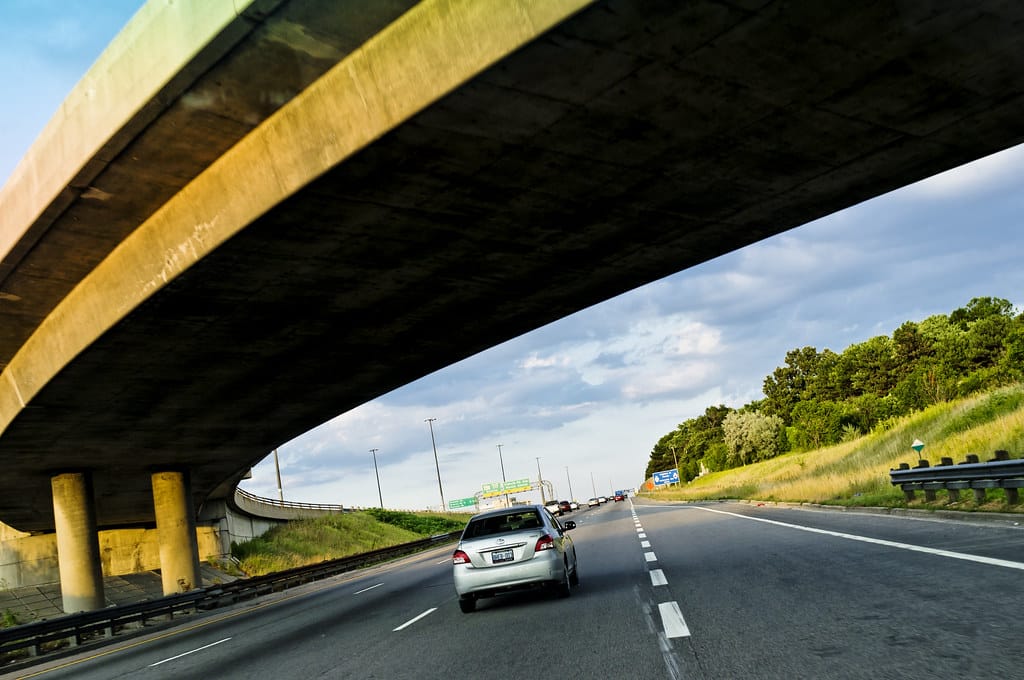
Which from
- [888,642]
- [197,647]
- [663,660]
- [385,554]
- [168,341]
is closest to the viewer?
[888,642]

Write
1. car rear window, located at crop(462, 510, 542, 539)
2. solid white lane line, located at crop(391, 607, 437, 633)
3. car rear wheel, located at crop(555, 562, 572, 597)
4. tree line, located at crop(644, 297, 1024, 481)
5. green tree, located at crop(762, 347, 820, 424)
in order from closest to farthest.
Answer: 1. solid white lane line, located at crop(391, 607, 437, 633)
2. car rear wheel, located at crop(555, 562, 572, 597)
3. car rear window, located at crop(462, 510, 542, 539)
4. tree line, located at crop(644, 297, 1024, 481)
5. green tree, located at crop(762, 347, 820, 424)

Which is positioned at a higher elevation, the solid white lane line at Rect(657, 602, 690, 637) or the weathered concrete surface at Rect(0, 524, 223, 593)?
the weathered concrete surface at Rect(0, 524, 223, 593)

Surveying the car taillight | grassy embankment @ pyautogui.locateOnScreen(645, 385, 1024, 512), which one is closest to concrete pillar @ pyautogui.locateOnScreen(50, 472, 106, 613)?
the car taillight

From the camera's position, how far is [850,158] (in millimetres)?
11906

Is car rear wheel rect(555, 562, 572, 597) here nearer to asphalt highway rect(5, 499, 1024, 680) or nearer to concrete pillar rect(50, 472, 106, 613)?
asphalt highway rect(5, 499, 1024, 680)

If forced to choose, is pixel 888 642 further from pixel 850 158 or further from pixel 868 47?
pixel 850 158

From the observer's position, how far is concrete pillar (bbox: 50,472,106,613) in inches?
1038

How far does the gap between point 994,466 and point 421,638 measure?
9.44 meters

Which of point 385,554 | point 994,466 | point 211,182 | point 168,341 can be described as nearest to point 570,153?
point 211,182

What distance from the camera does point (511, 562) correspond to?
470 inches

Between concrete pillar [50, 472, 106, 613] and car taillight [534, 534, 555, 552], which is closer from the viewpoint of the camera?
car taillight [534, 534, 555, 552]

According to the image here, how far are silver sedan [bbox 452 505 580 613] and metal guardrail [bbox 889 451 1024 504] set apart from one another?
7040 millimetres

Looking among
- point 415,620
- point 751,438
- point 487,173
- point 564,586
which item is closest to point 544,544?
point 564,586

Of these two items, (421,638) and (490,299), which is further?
(490,299)
